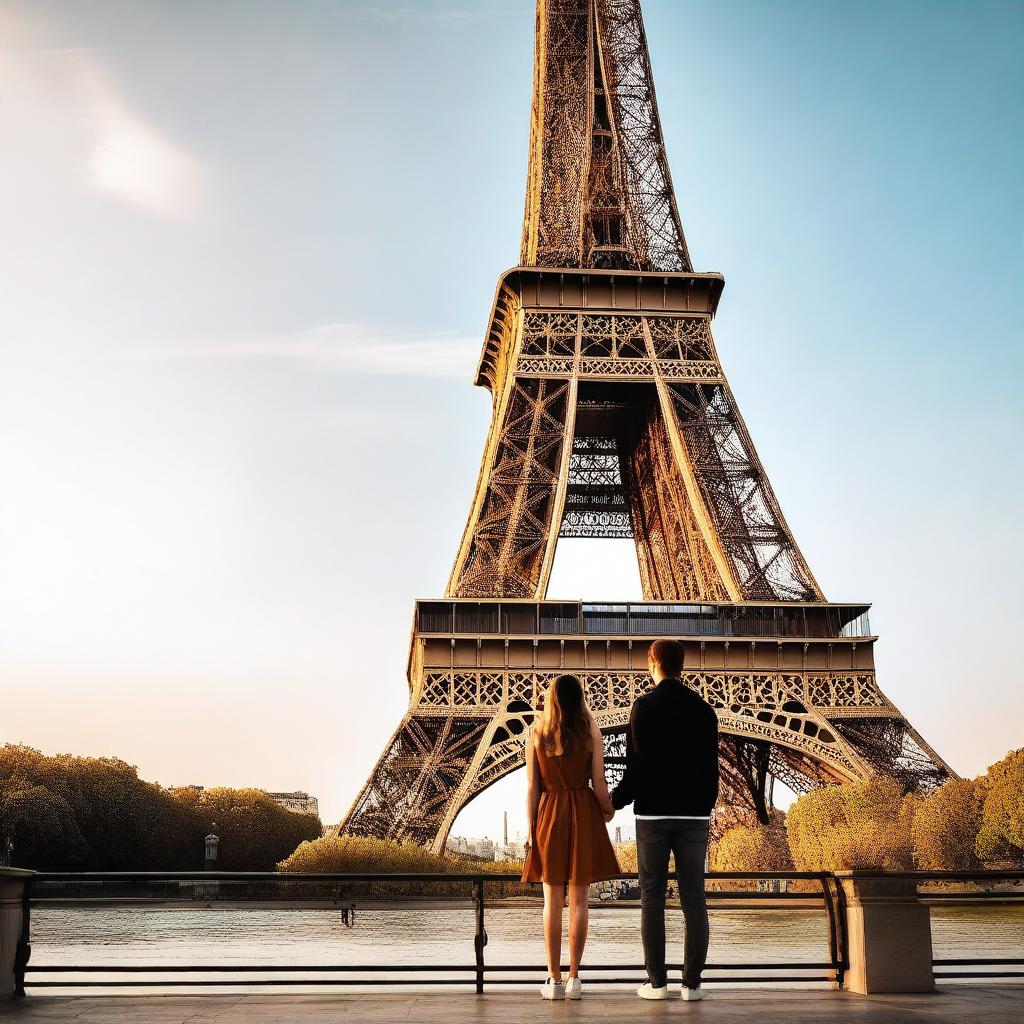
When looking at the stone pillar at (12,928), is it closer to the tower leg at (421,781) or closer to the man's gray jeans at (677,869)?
the man's gray jeans at (677,869)

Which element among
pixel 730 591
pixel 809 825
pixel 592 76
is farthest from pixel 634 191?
pixel 809 825

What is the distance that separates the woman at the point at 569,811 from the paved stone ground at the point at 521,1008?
1.93ft

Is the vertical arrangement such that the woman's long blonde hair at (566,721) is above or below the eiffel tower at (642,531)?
below

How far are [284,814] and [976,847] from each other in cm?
4792

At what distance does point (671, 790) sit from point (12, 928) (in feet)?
16.2

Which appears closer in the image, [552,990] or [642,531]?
[552,990]

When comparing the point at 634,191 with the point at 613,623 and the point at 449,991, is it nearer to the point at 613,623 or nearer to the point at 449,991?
the point at 613,623

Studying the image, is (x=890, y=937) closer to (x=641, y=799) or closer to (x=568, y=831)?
(x=641, y=799)

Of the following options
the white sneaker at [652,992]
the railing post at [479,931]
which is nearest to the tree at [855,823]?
the railing post at [479,931]

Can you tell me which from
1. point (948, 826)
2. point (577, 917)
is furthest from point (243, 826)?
point (577, 917)

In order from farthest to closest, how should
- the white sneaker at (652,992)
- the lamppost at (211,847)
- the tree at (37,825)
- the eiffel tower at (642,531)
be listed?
1. the lamppost at (211,847)
2. the tree at (37,825)
3. the eiffel tower at (642,531)
4. the white sneaker at (652,992)

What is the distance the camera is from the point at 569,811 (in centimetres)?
803

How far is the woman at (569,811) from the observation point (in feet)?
26.0

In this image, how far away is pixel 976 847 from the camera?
35.9 meters
